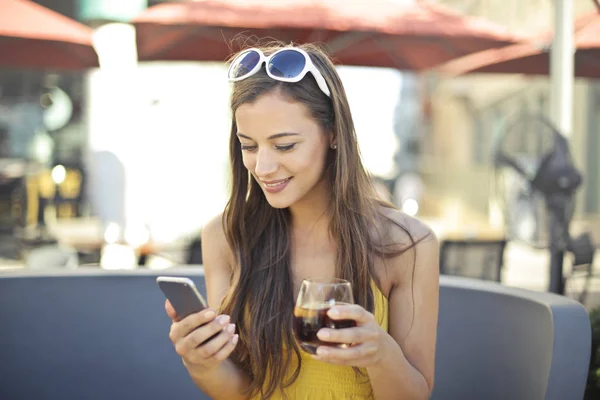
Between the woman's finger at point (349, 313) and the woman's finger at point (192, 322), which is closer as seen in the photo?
the woman's finger at point (349, 313)

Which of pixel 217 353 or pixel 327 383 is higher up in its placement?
pixel 217 353

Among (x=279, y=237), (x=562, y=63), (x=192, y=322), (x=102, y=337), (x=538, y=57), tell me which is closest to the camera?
(x=192, y=322)

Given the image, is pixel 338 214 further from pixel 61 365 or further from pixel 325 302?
pixel 61 365

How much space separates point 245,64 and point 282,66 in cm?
11

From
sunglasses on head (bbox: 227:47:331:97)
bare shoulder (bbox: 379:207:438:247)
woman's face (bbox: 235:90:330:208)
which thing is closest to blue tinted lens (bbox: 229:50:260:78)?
sunglasses on head (bbox: 227:47:331:97)

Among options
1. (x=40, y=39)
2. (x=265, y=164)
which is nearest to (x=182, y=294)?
(x=265, y=164)

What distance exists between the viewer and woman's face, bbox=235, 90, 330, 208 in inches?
84.3

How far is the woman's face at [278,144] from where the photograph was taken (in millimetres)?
2141

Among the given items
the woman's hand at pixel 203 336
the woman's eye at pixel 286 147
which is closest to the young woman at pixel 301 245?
the woman's eye at pixel 286 147

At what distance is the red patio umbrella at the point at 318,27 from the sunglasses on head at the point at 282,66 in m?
4.05

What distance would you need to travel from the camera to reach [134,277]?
313 cm

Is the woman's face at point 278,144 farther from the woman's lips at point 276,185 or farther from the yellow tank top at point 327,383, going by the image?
the yellow tank top at point 327,383

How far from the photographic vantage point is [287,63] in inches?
87.2

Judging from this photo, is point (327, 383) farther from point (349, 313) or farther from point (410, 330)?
point (349, 313)
